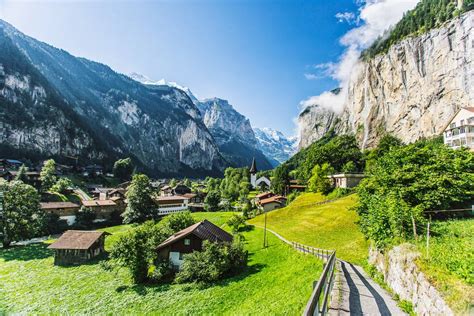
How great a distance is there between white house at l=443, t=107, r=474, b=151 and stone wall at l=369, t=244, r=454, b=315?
58.1m

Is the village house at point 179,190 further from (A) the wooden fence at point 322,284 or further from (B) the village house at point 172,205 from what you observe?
(A) the wooden fence at point 322,284

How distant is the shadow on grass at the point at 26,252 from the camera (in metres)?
43.5

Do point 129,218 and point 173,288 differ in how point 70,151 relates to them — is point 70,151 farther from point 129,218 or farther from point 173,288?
point 173,288

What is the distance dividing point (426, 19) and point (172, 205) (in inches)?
4930

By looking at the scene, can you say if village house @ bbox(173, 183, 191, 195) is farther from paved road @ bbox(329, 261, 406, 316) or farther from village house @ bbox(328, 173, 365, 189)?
paved road @ bbox(329, 261, 406, 316)

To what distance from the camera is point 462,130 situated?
2381 inches

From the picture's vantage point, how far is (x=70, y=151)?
152375 mm

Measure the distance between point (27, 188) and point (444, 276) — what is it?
229 ft

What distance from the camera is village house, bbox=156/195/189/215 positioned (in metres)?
82.3

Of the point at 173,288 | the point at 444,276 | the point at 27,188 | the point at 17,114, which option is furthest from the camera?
the point at 17,114

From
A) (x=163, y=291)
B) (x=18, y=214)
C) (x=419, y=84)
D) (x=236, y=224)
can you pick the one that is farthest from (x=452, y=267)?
(x=419, y=84)

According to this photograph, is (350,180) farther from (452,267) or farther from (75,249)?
(75,249)

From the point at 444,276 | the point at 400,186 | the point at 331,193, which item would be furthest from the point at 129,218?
the point at 444,276

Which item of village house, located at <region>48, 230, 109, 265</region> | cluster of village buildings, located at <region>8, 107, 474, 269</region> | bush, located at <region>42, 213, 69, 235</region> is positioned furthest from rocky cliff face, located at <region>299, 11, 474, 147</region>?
bush, located at <region>42, 213, 69, 235</region>
